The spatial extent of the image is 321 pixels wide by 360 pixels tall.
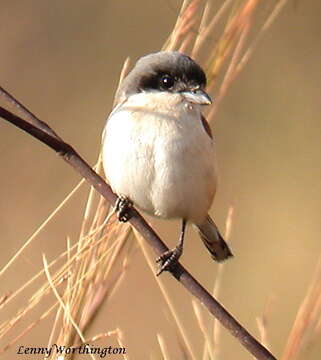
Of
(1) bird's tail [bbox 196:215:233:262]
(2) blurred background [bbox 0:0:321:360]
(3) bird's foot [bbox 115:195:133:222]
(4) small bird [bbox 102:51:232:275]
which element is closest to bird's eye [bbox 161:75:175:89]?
(4) small bird [bbox 102:51:232:275]

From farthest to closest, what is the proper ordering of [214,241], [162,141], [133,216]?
[214,241] < [162,141] < [133,216]

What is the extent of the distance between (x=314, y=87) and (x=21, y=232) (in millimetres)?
1751

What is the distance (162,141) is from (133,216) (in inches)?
23.9

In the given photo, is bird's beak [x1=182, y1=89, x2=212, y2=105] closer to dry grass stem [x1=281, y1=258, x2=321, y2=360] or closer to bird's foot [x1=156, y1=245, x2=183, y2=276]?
bird's foot [x1=156, y1=245, x2=183, y2=276]

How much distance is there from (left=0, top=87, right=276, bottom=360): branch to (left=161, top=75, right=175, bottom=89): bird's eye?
0.76 meters

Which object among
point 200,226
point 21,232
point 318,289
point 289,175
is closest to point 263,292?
point 289,175

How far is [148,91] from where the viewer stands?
2910 mm

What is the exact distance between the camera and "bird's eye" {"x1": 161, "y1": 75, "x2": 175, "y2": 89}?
2.88 m

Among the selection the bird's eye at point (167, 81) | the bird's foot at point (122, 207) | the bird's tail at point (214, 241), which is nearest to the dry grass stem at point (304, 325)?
the bird's foot at point (122, 207)

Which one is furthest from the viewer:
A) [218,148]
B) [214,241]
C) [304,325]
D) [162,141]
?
[218,148]

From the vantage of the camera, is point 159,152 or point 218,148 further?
point 218,148

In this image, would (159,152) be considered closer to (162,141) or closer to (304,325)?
(162,141)

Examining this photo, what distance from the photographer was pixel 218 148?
530 centimetres

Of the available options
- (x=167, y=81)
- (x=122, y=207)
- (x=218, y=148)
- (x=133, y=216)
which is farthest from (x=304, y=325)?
(x=218, y=148)
